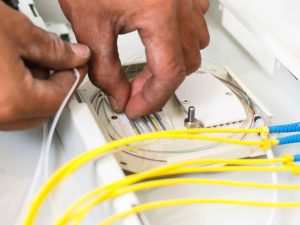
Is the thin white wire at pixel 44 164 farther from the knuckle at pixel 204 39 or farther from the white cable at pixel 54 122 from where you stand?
the knuckle at pixel 204 39

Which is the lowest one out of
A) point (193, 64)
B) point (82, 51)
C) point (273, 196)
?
point (273, 196)

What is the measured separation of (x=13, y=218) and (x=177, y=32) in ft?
1.06

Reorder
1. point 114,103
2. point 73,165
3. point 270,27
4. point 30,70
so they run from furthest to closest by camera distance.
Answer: point 270,27
point 114,103
point 30,70
point 73,165

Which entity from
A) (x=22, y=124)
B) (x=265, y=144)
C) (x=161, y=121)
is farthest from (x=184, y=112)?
(x=22, y=124)

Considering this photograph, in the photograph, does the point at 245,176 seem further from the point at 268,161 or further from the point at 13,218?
the point at 13,218

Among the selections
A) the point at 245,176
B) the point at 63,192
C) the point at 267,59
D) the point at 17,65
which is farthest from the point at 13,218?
the point at 267,59

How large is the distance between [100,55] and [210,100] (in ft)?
0.62

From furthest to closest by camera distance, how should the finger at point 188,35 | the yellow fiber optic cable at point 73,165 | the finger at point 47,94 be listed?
1. the finger at point 188,35
2. the finger at point 47,94
3. the yellow fiber optic cable at point 73,165

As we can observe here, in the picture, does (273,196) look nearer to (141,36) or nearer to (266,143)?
(266,143)

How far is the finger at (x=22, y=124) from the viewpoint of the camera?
578 mm

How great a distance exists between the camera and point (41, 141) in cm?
69

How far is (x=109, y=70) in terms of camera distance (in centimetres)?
67

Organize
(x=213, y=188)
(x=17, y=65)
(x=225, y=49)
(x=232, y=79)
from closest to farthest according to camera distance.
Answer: (x=17, y=65)
(x=213, y=188)
(x=232, y=79)
(x=225, y=49)

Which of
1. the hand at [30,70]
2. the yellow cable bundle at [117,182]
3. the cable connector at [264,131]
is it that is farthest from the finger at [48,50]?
the cable connector at [264,131]
